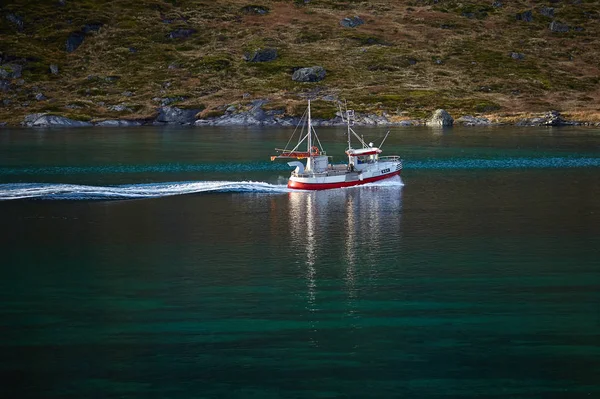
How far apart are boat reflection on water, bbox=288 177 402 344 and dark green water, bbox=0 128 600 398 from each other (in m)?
0.28

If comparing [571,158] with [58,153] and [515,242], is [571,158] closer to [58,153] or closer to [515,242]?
[515,242]

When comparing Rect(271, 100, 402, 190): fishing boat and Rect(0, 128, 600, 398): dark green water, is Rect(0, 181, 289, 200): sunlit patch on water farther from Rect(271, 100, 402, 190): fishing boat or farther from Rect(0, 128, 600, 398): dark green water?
Rect(271, 100, 402, 190): fishing boat

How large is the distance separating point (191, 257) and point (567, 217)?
40.8 m

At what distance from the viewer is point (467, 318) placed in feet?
165

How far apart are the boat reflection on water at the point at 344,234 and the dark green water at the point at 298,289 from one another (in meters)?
0.28

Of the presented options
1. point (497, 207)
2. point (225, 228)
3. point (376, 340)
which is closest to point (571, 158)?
point (497, 207)

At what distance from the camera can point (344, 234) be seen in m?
76.3

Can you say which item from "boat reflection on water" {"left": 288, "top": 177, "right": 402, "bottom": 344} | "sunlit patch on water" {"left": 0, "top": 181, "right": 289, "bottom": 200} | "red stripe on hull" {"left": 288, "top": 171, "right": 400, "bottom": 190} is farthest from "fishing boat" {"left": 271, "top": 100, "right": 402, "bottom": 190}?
"sunlit patch on water" {"left": 0, "top": 181, "right": 289, "bottom": 200}

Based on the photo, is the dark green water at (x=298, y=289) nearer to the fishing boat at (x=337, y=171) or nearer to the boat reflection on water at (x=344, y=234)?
the boat reflection on water at (x=344, y=234)

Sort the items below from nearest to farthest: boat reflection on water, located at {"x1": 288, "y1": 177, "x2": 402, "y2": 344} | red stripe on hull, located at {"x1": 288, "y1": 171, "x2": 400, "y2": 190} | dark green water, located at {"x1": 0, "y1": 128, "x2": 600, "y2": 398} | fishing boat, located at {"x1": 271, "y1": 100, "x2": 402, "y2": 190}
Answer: dark green water, located at {"x1": 0, "y1": 128, "x2": 600, "y2": 398}, boat reflection on water, located at {"x1": 288, "y1": 177, "x2": 402, "y2": 344}, red stripe on hull, located at {"x1": 288, "y1": 171, "x2": 400, "y2": 190}, fishing boat, located at {"x1": 271, "y1": 100, "x2": 402, "y2": 190}

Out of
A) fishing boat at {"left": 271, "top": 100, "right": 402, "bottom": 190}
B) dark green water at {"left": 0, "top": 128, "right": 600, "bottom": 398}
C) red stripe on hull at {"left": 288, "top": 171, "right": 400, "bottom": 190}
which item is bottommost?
dark green water at {"left": 0, "top": 128, "right": 600, "bottom": 398}

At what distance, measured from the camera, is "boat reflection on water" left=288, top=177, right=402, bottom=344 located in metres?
59.6

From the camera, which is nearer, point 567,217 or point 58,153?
point 567,217

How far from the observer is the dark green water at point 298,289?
4153 centimetres
